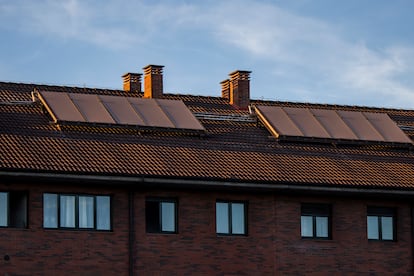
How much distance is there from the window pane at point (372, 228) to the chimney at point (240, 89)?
24.7 feet

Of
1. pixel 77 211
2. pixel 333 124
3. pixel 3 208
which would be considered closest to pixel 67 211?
pixel 77 211

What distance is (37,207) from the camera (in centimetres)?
3906

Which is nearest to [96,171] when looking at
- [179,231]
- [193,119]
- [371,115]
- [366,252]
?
[179,231]

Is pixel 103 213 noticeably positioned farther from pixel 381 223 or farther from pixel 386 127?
pixel 386 127

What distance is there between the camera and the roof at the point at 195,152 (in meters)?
40.2

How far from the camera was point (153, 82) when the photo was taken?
4794cm

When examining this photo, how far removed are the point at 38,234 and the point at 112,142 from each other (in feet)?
16.0

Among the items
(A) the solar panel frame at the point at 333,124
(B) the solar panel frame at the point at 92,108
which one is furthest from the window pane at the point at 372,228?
(B) the solar panel frame at the point at 92,108

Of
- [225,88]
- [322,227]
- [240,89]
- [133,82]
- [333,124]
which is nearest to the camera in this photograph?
[322,227]

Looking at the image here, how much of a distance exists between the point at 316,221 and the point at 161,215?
6018 mm

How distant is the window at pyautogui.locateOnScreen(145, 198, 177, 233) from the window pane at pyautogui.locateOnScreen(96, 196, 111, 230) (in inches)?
53.5

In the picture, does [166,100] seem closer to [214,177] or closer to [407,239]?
[214,177]

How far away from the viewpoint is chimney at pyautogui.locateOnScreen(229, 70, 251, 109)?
49000 millimetres

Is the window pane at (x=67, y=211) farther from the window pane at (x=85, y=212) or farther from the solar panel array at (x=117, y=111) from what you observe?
the solar panel array at (x=117, y=111)
